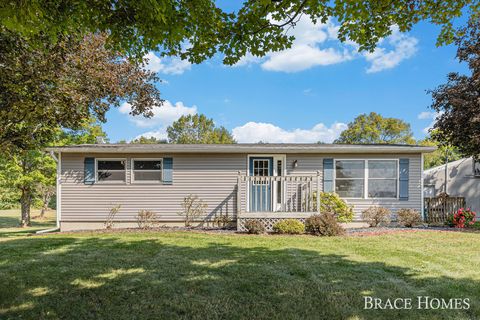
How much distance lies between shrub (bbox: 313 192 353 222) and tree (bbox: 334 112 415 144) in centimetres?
2204

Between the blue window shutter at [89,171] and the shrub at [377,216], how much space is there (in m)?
9.16

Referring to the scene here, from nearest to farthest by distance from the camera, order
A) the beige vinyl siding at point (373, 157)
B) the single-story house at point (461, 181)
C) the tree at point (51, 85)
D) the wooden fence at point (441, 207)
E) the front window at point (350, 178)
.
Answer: the tree at point (51, 85)
the beige vinyl siding at point (373, 157)
the front window at point (350, 178)
the wooden fence at point (441, 207)
the single-story house at point (461, 181)

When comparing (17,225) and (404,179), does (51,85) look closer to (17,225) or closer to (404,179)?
(404,179)

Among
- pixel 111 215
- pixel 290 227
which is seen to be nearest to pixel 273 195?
pixel 290 227

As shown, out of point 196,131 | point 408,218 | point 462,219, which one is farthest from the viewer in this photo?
point 196,131

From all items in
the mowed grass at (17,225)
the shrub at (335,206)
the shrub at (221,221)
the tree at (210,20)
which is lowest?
the mowed grass at (17,225)

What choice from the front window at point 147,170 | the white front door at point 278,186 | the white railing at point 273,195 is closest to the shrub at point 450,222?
the white railing at point 273,195

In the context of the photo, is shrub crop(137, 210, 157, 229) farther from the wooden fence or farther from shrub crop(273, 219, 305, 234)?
the wooden fence

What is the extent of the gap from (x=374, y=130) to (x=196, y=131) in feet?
66.5

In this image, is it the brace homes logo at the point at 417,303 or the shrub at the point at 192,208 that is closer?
the brace homes logo at the point at 417,303

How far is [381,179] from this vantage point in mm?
9758

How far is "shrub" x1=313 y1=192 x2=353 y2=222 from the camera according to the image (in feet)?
30.1

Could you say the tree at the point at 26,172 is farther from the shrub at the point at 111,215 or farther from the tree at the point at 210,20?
the tree at the point at 210,20

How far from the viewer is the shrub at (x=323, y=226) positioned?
7484 mm
